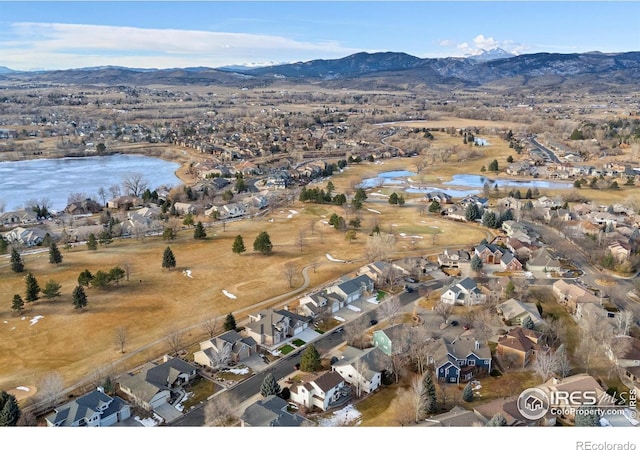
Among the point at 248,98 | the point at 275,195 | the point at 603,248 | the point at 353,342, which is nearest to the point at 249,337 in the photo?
the point at 353,342

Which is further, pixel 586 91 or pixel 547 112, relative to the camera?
pixel 586 91

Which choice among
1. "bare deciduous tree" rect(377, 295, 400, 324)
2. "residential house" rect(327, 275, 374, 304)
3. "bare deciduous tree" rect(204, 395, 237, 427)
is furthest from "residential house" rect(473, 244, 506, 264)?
"bare deciduous tree" rect(204, 395, 237, 427)

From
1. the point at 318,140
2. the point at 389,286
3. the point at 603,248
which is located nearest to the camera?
the point at 389,286

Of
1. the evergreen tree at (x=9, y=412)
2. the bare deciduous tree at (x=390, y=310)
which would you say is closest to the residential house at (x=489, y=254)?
the bare deciduous tree at (x=390, y=310)

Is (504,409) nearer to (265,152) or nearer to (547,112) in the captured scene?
(265,152)

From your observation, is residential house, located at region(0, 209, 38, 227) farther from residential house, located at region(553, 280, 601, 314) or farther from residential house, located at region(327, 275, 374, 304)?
residential house, located at region(553, 280, 601, 314)

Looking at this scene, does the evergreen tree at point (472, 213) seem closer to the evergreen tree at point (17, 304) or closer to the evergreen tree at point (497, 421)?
the evergreen tree at point (497, 421)

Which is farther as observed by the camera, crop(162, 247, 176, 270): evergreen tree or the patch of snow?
crop(162, 247, 176, 270): evergreen tree

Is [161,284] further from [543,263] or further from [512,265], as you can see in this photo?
[543,263]
